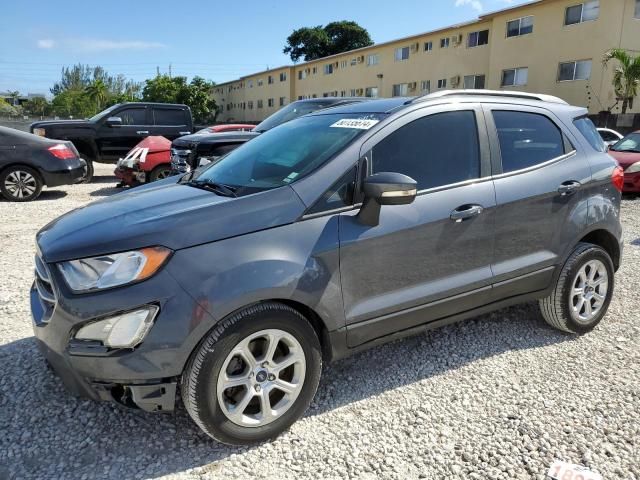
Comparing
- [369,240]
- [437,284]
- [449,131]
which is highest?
[449,131]

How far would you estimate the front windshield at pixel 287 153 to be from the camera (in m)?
2.79

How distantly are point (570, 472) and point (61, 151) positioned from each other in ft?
31.4

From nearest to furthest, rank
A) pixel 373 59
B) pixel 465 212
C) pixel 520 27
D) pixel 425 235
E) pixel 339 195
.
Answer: pixel 339 195
pixel 425 235
pixel 465 212
pixel 520 27
pixel 373 59

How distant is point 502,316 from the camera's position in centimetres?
418

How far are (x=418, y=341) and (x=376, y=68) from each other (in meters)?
34.3

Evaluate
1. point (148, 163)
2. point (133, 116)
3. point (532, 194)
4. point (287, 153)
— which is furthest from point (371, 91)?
point (287, 153)

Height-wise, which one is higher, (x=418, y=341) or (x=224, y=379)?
(x=224, y=379)

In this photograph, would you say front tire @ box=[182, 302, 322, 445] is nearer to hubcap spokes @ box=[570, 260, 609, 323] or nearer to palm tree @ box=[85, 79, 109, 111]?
hubcap spokes @ box=[570, 260, 609, 323]

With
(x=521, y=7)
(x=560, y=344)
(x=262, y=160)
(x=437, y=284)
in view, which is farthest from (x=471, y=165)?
(x=521, y=7)

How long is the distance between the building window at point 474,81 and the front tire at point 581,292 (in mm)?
25639

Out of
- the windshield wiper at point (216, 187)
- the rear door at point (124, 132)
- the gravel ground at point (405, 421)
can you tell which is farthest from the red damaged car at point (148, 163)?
the windshield wiper at point (216, 187)

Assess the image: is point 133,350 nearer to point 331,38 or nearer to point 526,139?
point 526,139

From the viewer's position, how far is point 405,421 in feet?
8.97

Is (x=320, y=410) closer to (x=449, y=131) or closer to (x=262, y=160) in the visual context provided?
(x=262, y=160)
